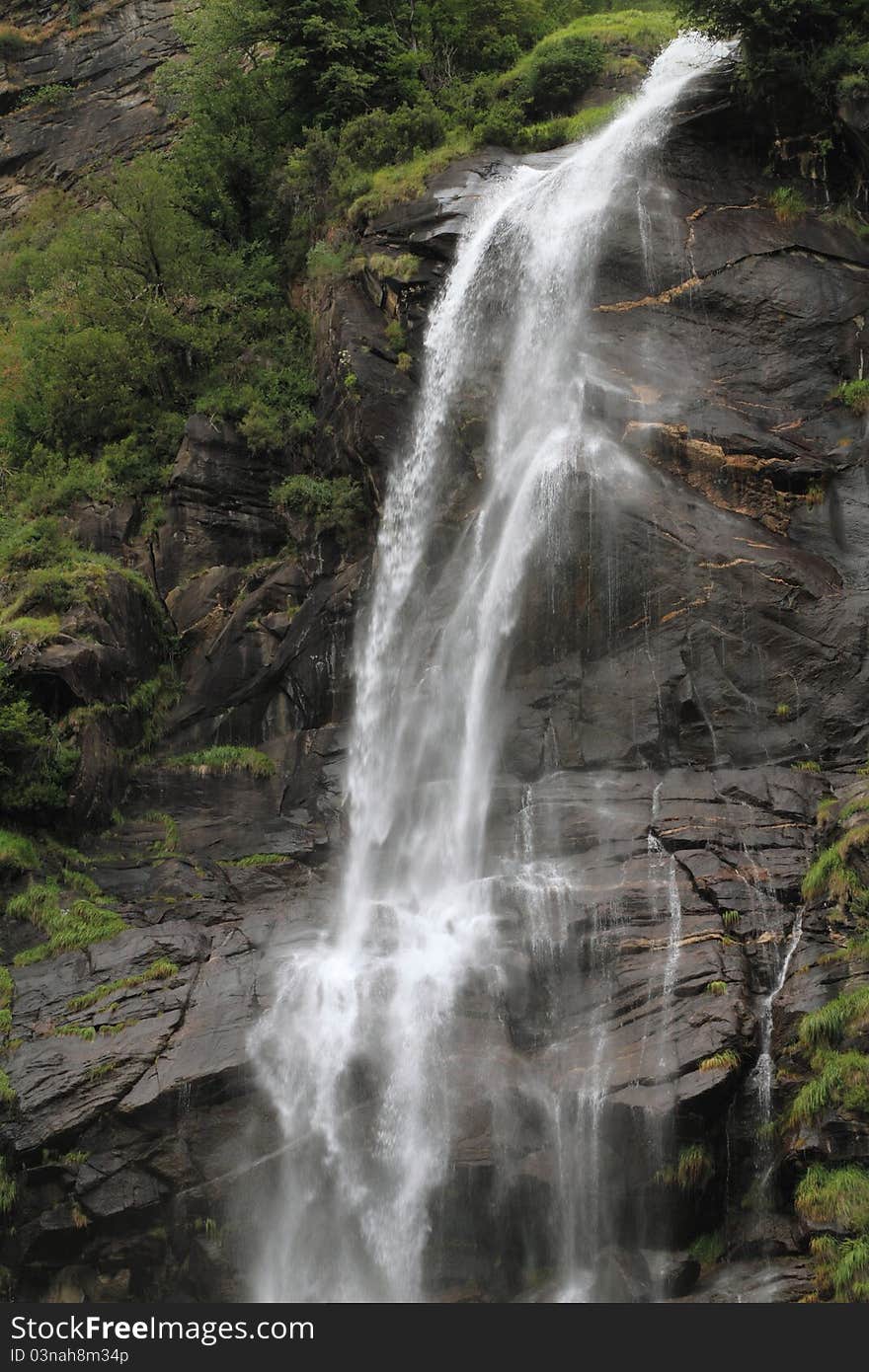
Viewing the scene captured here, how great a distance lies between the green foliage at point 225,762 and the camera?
61.9 ft

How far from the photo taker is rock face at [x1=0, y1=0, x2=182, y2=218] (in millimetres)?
38938

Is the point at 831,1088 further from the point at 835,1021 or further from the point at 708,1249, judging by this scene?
the point at 708,1249

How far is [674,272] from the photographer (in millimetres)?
18922

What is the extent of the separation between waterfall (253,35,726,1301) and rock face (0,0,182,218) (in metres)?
22.4

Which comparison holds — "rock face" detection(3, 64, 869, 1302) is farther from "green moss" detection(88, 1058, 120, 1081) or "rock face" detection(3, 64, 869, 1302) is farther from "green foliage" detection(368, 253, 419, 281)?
"green foliage" detection(368, 253, 419, 281)

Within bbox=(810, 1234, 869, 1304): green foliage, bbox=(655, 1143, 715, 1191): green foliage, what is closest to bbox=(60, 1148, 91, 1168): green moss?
bbox=(655, 1143, 715, 1191): green foliage

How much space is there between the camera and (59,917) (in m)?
16.2

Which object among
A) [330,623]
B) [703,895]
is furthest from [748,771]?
[330,623]

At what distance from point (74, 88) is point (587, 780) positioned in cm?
3723

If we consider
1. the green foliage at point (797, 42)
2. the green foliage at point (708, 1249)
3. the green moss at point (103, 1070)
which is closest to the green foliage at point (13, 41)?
the green foliage at point (797, 42)

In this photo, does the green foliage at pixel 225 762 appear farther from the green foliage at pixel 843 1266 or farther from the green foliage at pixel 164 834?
the green foliage at pixel 843 1266

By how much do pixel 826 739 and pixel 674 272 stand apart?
8.83m

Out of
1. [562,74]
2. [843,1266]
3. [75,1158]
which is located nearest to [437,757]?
[75,1158]

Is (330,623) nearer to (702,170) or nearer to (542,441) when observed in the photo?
(542,441)
